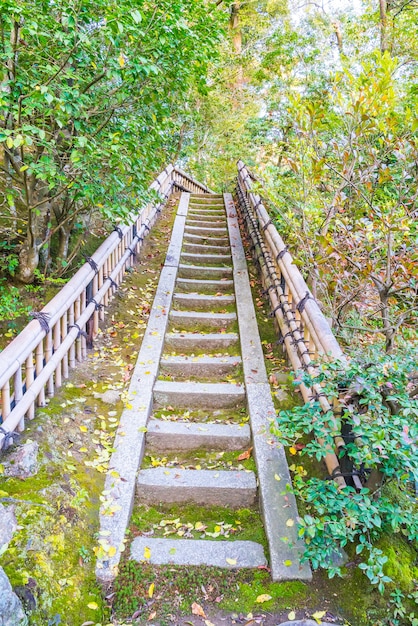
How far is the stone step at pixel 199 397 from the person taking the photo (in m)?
3.85

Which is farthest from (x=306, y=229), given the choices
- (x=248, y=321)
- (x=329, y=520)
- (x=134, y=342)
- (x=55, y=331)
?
(x=329, y=520)

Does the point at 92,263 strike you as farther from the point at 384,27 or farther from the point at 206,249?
the point at 384,27

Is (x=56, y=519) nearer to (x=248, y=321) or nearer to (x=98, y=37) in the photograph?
(x=248, y=321)

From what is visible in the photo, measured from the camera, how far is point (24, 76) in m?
3.20

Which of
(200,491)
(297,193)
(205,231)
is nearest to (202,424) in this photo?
(200,491)

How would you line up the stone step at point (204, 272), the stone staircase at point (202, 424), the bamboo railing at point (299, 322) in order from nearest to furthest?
the stone staircase at point (202, 424) < the bamboo railing at point (299, 322) < the stone step at point (204, 272)

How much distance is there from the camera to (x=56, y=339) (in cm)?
338

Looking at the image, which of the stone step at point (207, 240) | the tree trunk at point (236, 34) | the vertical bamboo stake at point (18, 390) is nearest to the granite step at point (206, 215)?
the stone step at point (207, 240)

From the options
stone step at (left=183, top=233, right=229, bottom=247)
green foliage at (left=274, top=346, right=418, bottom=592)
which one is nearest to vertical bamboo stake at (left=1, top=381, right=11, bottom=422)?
green foliage at (left=274, top=346, right=418, bottom=592)

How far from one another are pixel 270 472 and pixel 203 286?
134 inches

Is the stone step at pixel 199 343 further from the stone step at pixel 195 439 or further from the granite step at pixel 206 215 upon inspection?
the granite step at pixel 206 215

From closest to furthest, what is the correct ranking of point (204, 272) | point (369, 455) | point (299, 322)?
point (369, 455), point (299, 322), point (204, 272)

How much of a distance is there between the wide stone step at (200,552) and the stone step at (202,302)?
10.8 feet

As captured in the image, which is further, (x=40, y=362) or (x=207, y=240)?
(x=207, y=240)
